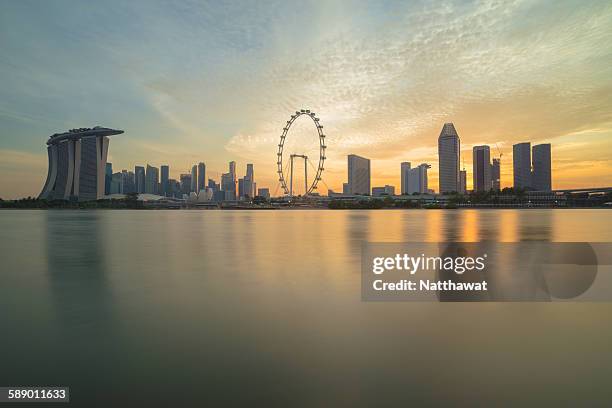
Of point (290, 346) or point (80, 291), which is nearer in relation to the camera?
point (290, 346)

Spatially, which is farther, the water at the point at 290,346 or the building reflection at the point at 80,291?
the building reflection at the point at 80,291

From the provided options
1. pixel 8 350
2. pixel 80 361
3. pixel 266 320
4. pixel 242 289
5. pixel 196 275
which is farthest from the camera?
pixel 196 275

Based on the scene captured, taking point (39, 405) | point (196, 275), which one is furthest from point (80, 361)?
point (196, 275)

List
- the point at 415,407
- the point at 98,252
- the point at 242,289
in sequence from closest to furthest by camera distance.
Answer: the point at 415,407 → the point at 242,289 → the point at 98,252

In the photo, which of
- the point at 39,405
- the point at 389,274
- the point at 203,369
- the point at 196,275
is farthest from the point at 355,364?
the point at 196,275

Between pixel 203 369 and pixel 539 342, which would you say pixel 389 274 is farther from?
pixel 203 369

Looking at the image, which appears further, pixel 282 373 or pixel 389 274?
pixel 389 274

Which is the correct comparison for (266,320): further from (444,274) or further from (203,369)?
(444,274)

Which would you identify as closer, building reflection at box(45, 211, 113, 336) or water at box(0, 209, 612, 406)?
water at box(0, 209, 612, 406)

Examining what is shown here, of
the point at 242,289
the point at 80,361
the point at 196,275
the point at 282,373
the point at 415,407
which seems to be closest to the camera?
the point at 415,407
